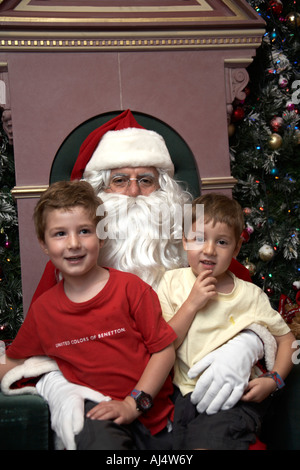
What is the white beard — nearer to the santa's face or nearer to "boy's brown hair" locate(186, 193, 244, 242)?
the santa's face

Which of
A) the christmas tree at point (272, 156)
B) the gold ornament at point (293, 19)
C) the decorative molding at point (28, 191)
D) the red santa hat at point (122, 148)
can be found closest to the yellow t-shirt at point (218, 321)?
the red santa hat at point (122, 148)

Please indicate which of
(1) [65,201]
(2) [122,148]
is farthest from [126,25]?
(1) [65,201]

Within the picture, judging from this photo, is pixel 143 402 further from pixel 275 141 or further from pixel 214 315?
pixel 275 141

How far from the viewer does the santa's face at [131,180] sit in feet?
7.97

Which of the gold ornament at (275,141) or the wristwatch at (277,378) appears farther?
the gold ornament at (275,141)

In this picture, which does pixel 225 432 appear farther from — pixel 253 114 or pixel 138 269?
pixel 253 114

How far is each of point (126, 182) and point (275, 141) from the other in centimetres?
121

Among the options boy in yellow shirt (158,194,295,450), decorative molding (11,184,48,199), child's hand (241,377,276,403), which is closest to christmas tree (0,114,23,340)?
decorative molding (11,184,48,199)

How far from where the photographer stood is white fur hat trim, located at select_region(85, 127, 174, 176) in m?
2.40

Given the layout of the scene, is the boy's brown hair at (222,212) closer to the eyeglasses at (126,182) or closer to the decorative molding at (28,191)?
the eyeglasses at (126,182)

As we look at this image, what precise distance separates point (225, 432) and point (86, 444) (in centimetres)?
47

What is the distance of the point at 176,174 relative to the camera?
2.81 meters

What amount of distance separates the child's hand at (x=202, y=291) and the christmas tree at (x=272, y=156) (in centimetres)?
132

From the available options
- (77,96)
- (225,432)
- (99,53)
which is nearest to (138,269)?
(225,432)
